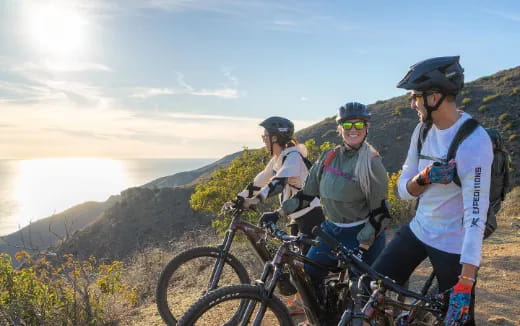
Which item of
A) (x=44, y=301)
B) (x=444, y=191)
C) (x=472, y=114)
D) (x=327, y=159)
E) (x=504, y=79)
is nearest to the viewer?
(x=444, y=191)

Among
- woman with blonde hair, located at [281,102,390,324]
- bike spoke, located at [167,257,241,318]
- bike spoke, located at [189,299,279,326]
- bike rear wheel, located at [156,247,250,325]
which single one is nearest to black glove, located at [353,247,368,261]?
woman with blonde hair, located at [281,102,390,324]

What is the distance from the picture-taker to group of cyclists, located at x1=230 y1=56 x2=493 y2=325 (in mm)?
2598

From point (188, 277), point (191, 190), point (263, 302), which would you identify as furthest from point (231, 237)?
point (191, 190)

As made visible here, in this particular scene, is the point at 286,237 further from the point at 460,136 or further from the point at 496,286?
the point at 496,286

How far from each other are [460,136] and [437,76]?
46cm

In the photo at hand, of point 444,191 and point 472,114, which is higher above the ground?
point 472,114

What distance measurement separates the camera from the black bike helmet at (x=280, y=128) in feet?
16.9

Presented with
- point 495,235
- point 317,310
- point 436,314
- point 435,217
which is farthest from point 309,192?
Result: point 495,235

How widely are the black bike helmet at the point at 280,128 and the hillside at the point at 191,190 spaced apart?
30432mm

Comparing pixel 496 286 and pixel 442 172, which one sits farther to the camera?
pixel 496 286

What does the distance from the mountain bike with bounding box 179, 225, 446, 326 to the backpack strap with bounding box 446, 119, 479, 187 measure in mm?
862

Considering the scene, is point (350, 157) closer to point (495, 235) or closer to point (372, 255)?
point (372, 255)

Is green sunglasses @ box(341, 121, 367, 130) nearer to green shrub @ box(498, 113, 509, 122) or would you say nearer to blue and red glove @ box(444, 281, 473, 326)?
blue and red glove @ box(444, 281, 473, 326)

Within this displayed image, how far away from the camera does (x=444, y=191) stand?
2891 mm
